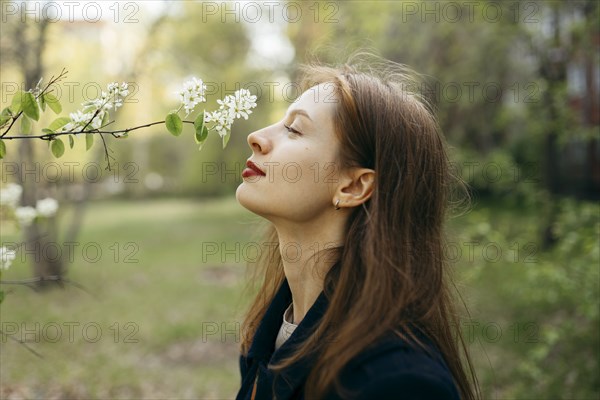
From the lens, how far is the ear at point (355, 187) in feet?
5.81

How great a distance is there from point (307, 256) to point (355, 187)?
0.88 ft

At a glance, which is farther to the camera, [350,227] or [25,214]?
Answer: [25,214]

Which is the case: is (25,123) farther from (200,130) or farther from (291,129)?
(291,129)

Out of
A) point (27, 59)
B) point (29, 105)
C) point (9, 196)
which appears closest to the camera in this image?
point (29, 105)

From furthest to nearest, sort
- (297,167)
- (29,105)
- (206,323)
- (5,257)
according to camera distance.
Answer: (206,323) < (5,257) < (297,167) < (29,105)

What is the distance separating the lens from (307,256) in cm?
185

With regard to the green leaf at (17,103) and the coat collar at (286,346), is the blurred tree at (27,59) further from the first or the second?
the green leaf at (17,103)

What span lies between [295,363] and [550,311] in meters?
6.76

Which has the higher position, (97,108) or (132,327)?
(97,108)

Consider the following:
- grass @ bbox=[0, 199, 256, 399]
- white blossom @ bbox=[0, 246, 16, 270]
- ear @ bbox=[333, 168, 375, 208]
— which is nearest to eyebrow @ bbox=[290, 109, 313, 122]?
ear @ bbox=[333, 168, 375, 208]

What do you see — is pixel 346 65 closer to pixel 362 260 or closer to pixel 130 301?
pixel 362 260

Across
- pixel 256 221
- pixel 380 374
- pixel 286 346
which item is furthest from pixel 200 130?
pixel 256 221

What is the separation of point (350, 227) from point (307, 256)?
0.54 feet

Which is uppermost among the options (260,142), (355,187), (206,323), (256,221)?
(260,142)
